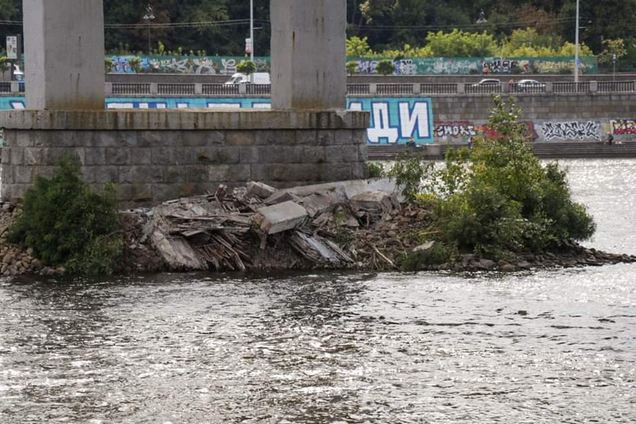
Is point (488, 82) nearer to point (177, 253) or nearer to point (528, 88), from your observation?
point (528, 88)

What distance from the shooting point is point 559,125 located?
3140 inches

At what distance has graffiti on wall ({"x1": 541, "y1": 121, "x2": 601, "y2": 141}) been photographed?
7962cm

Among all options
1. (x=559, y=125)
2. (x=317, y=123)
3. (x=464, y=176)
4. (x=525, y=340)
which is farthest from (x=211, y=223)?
(x=559, y=125)

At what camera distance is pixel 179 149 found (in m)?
26.4

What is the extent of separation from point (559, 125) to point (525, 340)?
207ft

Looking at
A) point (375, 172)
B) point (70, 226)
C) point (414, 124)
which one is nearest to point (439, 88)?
point (414, 124)

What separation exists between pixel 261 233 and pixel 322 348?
686cm

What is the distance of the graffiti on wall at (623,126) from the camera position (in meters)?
80.5

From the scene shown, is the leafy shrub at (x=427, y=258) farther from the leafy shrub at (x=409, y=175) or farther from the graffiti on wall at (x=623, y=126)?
the graffiti on wall at (x=623, y=126)

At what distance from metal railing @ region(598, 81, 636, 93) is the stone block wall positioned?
5661 centimetres

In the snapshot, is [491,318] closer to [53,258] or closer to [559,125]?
[53,258]

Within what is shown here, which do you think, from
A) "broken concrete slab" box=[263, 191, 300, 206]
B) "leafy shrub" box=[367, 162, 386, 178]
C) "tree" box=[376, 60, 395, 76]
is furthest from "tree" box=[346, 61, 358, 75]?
"broken concrete slab" box=[263, 191, 300, 206]

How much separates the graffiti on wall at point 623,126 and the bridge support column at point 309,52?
56.0 meters

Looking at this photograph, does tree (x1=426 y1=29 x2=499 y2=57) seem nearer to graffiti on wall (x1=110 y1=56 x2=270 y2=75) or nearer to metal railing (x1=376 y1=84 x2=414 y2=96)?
graffiti on wall (x1=110 y1=56 x2=270 y2=75)
